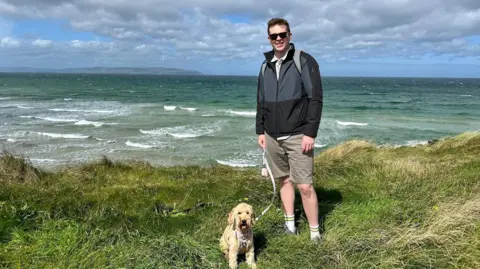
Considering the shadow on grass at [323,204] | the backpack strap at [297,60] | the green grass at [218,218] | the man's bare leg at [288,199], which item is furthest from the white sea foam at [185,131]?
the backpack strap at [297,60]

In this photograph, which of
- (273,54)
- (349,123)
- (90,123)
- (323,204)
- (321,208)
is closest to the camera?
(273,54)

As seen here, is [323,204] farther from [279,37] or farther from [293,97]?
[279,37]

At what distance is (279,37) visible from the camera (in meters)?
3.71

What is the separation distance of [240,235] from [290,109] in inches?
51.5

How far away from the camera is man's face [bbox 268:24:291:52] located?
12.1 ft

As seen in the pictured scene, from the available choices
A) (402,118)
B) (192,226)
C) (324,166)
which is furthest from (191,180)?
(402,118)

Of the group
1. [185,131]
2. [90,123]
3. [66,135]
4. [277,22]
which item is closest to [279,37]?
[277,22]

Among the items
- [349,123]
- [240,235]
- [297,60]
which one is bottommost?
[349,123]

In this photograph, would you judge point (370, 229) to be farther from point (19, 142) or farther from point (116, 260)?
point (19, 142)

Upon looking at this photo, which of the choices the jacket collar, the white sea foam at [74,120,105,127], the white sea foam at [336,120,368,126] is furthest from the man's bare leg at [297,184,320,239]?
the white sea foam at [336,120,368,126]

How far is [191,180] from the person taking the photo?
6293 millimetres

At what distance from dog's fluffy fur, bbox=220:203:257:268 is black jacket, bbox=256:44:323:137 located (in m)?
0.88

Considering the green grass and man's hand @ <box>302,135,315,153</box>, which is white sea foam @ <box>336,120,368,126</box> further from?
man's hand @ <box>302,135,315,153</box>

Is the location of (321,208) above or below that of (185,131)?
above
